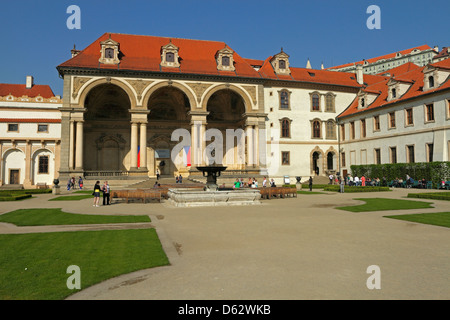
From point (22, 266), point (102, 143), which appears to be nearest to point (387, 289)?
point (22, 266)

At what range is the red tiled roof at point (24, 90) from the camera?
161 ft

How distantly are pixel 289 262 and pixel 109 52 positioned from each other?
128 feet

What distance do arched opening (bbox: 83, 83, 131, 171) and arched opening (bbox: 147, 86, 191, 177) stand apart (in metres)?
3.46

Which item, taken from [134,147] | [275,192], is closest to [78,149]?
[134,147]

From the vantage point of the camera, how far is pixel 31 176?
43594 millimetres

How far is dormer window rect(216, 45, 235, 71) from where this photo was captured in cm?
4247

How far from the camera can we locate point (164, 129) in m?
47.0

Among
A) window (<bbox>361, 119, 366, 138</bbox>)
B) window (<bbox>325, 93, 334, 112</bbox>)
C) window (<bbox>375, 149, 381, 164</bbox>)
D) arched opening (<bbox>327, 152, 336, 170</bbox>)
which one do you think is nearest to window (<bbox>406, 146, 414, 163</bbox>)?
window (<bbox>375, 149, 381, 164</bbox>)

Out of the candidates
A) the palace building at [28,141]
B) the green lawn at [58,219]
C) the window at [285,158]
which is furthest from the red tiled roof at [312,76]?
the green lawn at [58,219]

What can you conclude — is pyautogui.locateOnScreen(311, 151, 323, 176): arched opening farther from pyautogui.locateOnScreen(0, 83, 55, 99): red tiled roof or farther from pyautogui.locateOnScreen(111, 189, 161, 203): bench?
pyautogui.locateOnScreen(0, 83, 55, 99): red tiled roof

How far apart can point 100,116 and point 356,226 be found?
136 feet

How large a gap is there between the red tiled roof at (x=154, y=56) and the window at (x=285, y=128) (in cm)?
776

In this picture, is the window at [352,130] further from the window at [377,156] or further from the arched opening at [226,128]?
the arched opening at [226,128]

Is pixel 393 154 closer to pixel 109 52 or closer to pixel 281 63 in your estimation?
pixel 281 63
